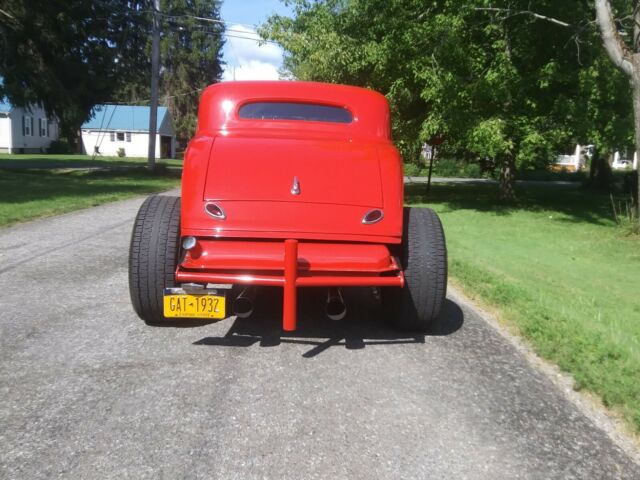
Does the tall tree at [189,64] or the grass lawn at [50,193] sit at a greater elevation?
the tall tree at [189,64]

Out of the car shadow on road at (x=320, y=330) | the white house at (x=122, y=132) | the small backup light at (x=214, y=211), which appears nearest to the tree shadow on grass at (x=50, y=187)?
the car shadow on road at (x=320, y=330)

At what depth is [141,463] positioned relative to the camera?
9.30 ft

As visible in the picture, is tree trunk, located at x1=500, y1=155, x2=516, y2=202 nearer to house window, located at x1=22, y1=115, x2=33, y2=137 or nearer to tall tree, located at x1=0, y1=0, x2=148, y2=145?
tall tree, located at x1=0, y1=0, x2=148, y2=145

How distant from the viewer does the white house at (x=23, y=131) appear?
45625 millimetres

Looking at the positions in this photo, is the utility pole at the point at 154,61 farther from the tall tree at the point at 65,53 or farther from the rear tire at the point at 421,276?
the rear tire at the point at 421,276

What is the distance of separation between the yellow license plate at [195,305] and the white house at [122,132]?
5459 cm

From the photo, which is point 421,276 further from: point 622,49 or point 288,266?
point 622,49

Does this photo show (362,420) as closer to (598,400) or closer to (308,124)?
(598,400)

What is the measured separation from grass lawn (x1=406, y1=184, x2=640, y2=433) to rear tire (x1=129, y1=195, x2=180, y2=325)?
2849 mm

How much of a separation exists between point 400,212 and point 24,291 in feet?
12.6

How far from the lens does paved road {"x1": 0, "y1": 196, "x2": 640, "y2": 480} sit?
2898 mm

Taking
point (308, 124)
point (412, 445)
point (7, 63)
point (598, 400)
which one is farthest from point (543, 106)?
point (7, 63)

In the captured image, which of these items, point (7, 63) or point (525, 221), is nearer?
point (525, 221)

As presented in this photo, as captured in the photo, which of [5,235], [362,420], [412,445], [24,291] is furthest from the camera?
[5,235]
